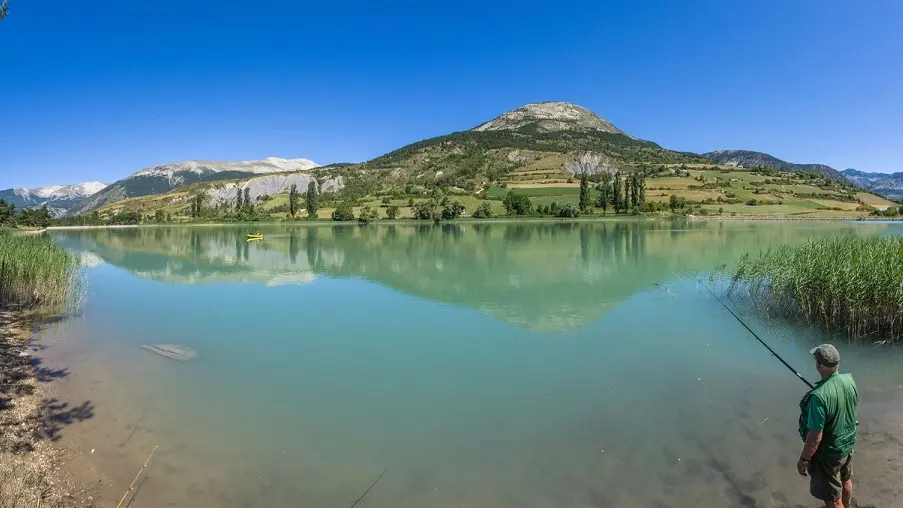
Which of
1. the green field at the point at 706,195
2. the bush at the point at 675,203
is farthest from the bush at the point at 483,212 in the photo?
the bush at the point at 675,203

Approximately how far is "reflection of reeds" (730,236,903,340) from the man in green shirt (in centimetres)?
924

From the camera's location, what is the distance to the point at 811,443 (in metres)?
4.19

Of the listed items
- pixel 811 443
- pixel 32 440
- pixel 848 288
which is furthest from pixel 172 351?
pixel 848 288

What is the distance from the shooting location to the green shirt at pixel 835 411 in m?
4.13

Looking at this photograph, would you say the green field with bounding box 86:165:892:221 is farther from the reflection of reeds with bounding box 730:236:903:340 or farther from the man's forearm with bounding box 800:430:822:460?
the man's forearm with bounding box 800:430:822:460

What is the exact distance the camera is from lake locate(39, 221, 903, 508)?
574cm

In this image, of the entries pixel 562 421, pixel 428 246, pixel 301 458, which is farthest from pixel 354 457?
pixel 428 246

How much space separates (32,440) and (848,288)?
1614cm

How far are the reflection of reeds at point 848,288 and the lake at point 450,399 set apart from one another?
735 mm

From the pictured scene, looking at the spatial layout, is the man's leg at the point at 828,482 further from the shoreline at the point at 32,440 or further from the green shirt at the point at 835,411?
the shoreline at the point at 32,440

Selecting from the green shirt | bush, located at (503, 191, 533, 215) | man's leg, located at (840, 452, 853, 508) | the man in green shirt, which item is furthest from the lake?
bush, located at (503, 191, 533, 215)

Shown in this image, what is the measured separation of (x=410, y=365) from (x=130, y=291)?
18119mm

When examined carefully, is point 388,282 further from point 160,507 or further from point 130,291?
point 160,507

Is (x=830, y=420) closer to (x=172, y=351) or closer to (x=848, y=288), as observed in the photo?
(x=848, y=288)
